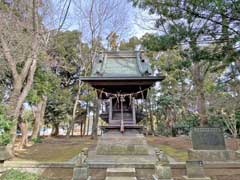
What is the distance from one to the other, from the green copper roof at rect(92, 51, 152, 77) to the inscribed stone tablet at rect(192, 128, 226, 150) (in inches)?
115

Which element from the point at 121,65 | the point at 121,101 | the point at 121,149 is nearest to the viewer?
the point at 121,149

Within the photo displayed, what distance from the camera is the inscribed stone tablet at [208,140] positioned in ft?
23.0

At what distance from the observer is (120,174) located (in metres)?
5.57

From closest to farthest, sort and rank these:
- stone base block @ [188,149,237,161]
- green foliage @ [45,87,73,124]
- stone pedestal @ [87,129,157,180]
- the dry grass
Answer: stone base block @ [188,149,237,161], stone pedestal @ [87,129,157,180], the dry grass, green foliage @ [45,87,73,124]

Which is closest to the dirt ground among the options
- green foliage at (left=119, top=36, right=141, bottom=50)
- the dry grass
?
the dry grass

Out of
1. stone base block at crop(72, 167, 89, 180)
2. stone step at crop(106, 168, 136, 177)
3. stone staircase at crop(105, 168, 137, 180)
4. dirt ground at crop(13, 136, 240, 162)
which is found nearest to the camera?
stone base block at crop(72, 167, 89, 180)

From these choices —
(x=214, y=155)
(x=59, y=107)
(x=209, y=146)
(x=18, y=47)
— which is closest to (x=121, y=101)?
(x=209, y=146)

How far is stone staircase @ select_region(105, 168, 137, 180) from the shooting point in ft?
17.9

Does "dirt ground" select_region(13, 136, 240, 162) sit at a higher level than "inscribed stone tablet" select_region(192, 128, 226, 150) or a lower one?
lower

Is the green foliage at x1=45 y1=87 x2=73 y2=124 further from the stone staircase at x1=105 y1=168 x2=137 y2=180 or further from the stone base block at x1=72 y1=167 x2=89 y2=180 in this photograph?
the stone base block at x1=72 y1=167 x2=89 y2=180

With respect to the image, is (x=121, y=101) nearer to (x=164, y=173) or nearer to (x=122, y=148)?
(x=122, y=148)

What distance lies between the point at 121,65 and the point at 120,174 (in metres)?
5.47

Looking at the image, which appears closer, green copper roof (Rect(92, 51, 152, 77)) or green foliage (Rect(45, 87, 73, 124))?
green copper roof (Rect(92, 51, 152, 77))

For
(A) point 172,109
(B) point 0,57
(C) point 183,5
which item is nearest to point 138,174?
(C) point 183,5
